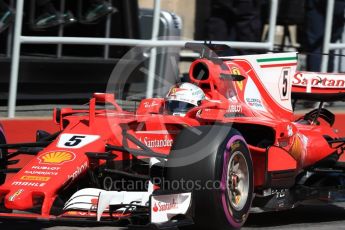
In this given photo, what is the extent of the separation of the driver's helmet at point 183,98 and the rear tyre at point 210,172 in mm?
536

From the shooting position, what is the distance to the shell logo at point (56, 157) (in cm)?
618

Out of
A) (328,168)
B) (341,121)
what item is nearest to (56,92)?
(341,121)

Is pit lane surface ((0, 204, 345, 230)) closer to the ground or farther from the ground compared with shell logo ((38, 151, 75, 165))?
closer to the ground

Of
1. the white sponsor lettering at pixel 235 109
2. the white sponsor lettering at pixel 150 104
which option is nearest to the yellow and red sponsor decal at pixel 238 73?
the white sponsor lettering at pixel 235 109

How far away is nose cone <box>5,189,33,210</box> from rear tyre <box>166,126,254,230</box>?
0.94 meters

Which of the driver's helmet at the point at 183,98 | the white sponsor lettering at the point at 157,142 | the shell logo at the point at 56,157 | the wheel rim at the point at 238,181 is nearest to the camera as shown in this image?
the shell logo at the point at 56,157

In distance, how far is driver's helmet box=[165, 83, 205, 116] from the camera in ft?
22.2

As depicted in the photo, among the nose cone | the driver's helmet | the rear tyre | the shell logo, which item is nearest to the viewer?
the nose cone

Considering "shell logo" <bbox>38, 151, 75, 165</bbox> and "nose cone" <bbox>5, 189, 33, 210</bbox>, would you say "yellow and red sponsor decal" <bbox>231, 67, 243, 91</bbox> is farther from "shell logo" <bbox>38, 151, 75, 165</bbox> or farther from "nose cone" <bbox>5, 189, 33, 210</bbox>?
"nose cone" <bbox>5, 189, 33, 210</bbox>

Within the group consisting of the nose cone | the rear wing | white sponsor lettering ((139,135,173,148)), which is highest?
the rear wing

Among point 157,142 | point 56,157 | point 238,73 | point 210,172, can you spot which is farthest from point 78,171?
point 238,73

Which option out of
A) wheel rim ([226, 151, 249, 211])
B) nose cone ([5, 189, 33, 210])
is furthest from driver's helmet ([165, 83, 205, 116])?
nose cone ([5, 189, 33, 210])

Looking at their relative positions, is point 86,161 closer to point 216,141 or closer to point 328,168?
point 216,141

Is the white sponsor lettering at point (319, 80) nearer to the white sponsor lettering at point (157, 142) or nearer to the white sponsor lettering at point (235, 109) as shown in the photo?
the white sponsor lettering at point (235, 109)
